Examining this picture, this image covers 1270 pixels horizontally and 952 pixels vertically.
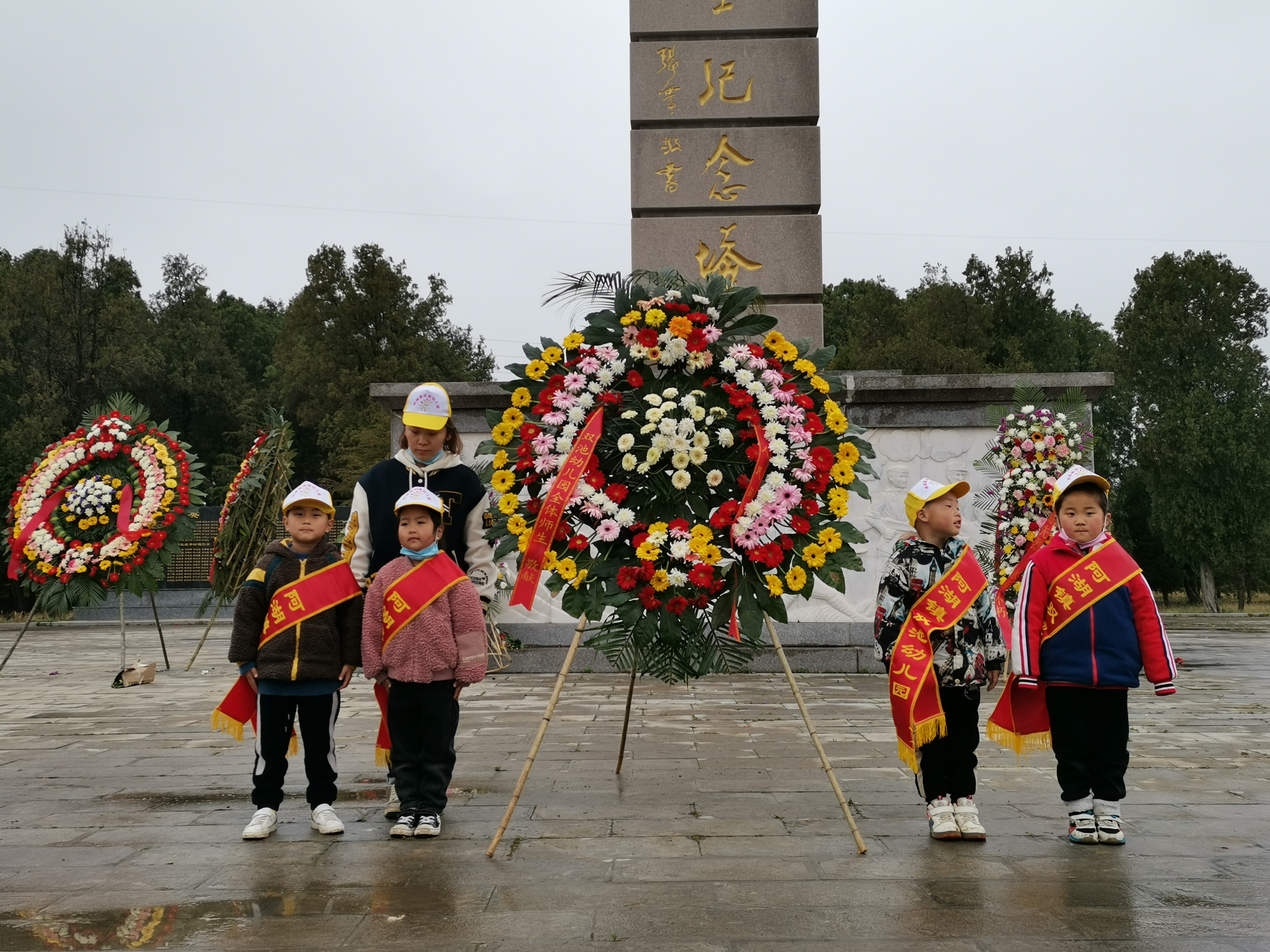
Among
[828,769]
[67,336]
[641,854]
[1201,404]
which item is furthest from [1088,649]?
[67,336]

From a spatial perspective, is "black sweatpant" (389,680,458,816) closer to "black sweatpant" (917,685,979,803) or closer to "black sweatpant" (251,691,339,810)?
"black sweatpant" (251,691,339,810)

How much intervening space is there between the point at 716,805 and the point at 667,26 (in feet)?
33.8

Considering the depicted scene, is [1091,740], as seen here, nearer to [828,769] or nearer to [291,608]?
[828,769]

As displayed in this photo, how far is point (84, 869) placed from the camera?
4.55 m

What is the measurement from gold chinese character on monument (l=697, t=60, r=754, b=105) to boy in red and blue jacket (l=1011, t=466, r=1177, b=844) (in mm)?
9342

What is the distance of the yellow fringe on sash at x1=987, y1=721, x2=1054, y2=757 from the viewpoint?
5207 mm

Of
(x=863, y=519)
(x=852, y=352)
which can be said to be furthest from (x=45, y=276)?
(x=863, y=519)

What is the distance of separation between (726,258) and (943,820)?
9358 mm

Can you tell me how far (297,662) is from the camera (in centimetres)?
518

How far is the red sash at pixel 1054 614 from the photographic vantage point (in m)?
5.00

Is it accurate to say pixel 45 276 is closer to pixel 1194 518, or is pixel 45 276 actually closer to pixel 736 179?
pixel 736 179

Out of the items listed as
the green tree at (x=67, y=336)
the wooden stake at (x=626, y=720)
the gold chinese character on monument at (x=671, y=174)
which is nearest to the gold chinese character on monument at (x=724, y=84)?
the gold chinese character on monument at (x=671, y=174)

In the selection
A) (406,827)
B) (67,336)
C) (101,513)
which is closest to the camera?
(406,827)

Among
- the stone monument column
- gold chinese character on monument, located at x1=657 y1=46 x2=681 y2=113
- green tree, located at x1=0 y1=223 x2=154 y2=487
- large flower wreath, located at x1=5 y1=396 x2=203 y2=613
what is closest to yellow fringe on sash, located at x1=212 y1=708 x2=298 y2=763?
large flower wreath, located at x1=5 y1=396 x2=203 y2=613
